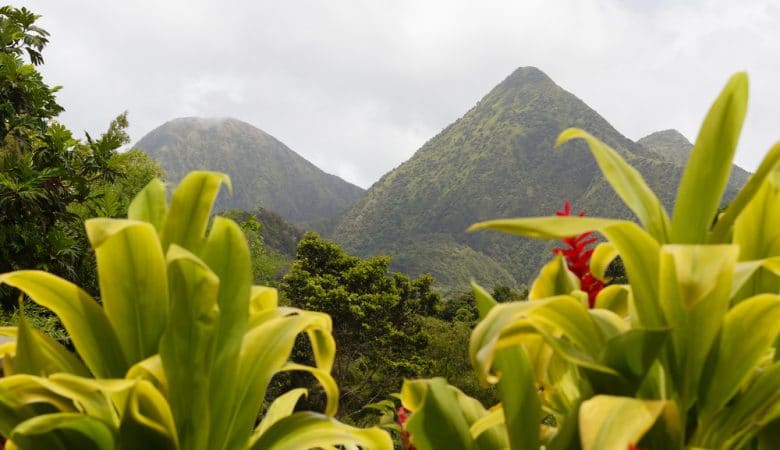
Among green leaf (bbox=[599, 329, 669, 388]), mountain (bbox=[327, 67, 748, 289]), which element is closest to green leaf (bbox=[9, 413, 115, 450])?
green leaf (bbox=[599, 329, 669, 388])

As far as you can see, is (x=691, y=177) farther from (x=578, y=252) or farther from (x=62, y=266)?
(x=62, y=266)

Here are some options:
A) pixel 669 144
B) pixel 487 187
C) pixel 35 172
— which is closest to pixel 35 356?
pixel 35 172

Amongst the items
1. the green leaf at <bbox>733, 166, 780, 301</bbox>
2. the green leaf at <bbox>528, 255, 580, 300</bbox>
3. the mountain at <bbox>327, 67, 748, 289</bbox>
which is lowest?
the green leaf at <bbox>528, 255, 580, 300</bbox>

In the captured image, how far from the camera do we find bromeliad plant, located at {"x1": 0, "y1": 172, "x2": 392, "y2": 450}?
0.95m

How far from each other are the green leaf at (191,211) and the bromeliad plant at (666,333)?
0.53 m

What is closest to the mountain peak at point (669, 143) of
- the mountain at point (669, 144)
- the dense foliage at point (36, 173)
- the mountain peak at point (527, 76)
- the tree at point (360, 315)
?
the mountain at point (669, 144)

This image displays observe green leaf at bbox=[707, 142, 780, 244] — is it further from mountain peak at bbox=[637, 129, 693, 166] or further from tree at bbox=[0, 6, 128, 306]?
mountain peak at bbox=[637, 129, 693, 166]

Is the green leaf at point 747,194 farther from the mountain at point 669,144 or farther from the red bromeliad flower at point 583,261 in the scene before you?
the mountain at point 669,144

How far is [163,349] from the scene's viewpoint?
3.24 feet

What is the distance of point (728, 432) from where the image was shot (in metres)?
0.93

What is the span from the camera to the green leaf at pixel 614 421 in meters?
0.66

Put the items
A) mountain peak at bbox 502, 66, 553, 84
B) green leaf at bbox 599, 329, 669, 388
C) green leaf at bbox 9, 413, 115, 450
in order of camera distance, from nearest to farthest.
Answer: green leaf at bbox 599, 329, 669, 388 → green leaf at bbox 9, 413, 115, 450 → mountain peak at bbox 502, 66, 553, 84

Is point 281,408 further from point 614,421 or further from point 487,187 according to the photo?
point 487,187

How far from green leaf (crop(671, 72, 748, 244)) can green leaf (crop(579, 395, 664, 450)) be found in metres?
0.31
